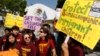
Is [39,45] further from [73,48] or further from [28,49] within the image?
[73,48]

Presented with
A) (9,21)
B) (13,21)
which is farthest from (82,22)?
(13,21)

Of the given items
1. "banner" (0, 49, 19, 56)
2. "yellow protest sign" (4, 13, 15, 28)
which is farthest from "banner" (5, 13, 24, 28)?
"banner" (0, 49, 19, 56)

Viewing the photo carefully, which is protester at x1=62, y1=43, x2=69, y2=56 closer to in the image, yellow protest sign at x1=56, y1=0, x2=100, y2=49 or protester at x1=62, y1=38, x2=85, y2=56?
protester at x1=62, y1=38, x2=85, y2=56

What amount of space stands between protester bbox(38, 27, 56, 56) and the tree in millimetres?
71418

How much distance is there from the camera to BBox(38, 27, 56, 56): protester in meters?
11.7

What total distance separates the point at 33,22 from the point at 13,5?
7030 centimetres

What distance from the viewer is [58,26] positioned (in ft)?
32.7

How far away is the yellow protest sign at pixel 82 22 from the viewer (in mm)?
8320

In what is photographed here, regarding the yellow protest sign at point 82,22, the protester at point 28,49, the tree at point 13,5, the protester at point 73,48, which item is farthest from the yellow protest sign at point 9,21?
the tree at point 13,5

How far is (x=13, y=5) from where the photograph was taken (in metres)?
88.2

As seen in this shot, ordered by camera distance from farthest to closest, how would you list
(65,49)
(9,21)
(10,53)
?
1. (9,21)
2. (10,53)
3. (65,49)

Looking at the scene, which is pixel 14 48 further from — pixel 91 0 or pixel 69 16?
pixel 91 0

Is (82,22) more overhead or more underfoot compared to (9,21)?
more overhead

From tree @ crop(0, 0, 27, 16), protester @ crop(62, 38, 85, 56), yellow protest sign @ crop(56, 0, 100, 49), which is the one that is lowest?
tree @ crop(0, 0, 27, 16)
